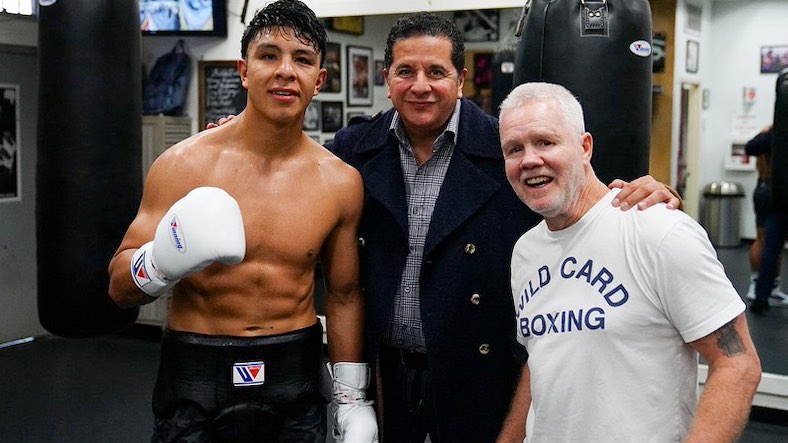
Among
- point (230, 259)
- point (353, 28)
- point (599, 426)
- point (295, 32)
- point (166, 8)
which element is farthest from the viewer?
point (353, 28)

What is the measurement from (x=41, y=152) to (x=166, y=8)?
237 centimetres

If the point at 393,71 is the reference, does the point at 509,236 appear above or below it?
below

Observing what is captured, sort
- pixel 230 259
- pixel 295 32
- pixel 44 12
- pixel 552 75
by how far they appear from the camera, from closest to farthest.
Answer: pixel 230 259 → pixel 295 32 → pixel 552 75 → pixel 44 12

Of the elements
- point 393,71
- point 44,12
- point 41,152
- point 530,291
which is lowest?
point 530,291

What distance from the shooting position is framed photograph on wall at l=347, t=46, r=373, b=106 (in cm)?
629

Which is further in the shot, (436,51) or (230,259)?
(436,51)

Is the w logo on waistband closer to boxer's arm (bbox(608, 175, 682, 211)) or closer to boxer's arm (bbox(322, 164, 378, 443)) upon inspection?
boxer's arm (bbox(322, 164, 378, 443))

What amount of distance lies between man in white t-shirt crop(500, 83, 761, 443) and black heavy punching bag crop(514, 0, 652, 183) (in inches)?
26.5

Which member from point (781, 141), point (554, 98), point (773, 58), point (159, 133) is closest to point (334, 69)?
point (159, 133)

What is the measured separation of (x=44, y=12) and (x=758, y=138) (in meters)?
4.48

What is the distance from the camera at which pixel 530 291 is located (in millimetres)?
1554

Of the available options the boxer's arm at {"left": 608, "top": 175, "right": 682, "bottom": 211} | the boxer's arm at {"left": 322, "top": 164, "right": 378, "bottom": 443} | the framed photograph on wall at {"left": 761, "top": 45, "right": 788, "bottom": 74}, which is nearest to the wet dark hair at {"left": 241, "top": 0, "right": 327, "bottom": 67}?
the boxer's arm at {"left": 322, "top": 164, "right": 378, "bottom": 443}

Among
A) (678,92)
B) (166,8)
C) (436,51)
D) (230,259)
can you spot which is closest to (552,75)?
(436,51)

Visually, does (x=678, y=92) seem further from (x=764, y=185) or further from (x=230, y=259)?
(x=230, y=259)
